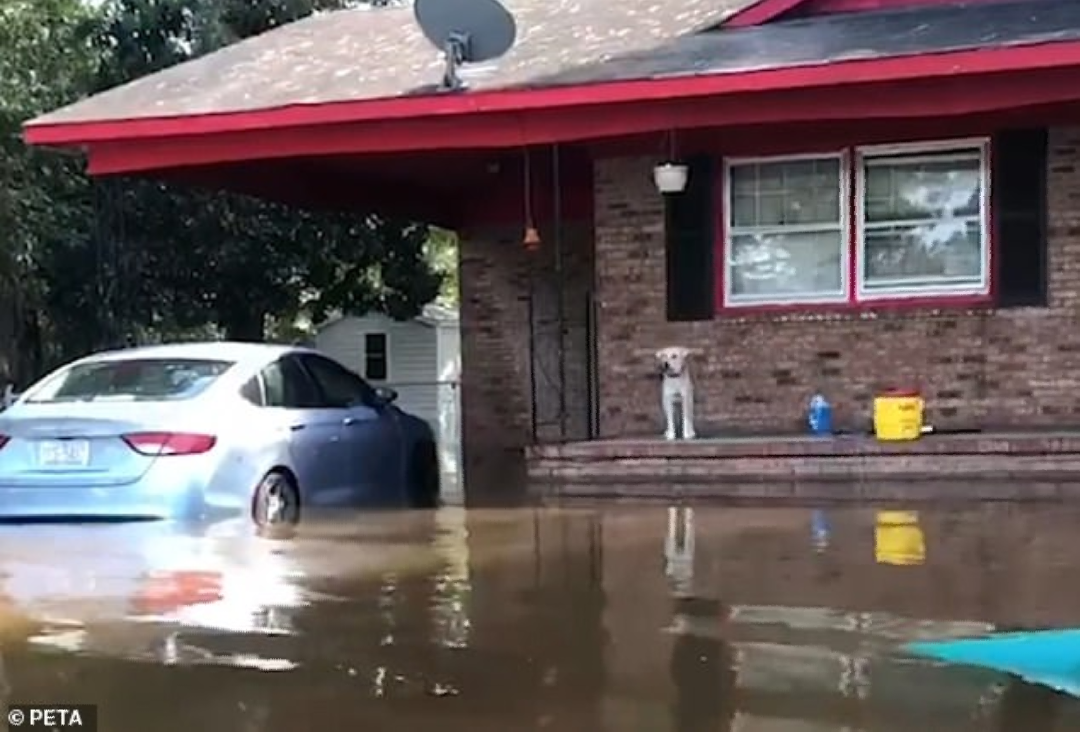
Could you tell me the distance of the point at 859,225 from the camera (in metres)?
13.1

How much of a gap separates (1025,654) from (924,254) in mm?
7840

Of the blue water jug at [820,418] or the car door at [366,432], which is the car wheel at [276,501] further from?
the blue water jug at [820,418]

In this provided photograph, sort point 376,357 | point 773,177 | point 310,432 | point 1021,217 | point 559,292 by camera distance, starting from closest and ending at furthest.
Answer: point 310,432 < point 1021,217 < point 773,177 < point 559,292 < point 376,357

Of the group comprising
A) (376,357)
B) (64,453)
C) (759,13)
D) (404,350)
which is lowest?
(376,357)

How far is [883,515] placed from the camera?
979cm

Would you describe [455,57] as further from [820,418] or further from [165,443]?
[165,443]

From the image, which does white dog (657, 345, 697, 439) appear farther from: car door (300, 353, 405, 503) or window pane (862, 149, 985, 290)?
car door (300, 353, 405, 503)

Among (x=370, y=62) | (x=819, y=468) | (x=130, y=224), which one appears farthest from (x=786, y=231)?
(x=130, y=224)

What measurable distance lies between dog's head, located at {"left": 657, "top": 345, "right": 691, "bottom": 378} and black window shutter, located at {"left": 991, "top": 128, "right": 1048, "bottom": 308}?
256 centimetres

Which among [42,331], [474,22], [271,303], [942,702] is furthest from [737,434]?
[42,331]

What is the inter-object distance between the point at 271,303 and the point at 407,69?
8.47m

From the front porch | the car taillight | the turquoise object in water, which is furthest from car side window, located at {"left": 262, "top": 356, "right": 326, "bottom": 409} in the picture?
the turquoise object in water

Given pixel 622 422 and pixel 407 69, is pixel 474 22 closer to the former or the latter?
pixel 407 69

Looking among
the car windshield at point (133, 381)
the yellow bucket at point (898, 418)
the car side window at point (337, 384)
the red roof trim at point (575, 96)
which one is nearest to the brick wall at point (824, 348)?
the yellow bucket at point (898, 418)
